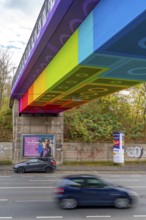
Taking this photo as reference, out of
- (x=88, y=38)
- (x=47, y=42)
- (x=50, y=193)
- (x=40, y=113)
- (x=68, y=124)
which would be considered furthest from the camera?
(x=68, y=124)

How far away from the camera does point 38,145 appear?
3400cm

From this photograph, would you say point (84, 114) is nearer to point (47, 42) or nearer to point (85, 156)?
point (85, 156)

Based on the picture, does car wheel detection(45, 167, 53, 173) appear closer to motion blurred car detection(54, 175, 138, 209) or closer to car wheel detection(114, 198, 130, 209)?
motion blurred car detection(54, 175, 138, 209)

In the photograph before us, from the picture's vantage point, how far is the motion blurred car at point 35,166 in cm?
2788

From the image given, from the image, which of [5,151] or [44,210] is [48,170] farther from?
[44,210]

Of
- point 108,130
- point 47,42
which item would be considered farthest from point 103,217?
point 108,130

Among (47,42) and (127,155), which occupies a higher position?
(47,42)

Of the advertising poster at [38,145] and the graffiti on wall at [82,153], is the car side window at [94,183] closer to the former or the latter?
the advertising poster at [38,145]

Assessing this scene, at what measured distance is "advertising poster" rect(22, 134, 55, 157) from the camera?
33.8 m

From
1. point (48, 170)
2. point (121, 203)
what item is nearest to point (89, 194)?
point (121, 203)

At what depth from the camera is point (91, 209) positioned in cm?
1320

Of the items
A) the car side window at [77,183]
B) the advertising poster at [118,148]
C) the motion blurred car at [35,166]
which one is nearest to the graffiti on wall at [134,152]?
the advertising poster at [118,148]

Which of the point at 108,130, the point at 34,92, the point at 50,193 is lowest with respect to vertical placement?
the point at 50,193

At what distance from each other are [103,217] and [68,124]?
2766 centimetres
